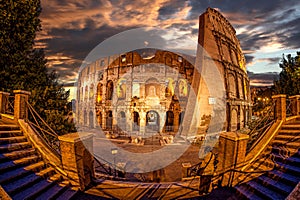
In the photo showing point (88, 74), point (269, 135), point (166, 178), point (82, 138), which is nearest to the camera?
point (82, 138)

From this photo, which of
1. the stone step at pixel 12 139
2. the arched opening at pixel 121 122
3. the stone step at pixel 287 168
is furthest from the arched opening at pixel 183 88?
the stone step at pixel 12 139

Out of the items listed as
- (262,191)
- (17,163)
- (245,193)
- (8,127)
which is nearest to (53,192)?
(17,163)

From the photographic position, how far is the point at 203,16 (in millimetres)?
24203

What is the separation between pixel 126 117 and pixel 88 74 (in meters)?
13.5

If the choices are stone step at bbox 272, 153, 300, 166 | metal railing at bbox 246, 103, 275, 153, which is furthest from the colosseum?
stone step at bbox 272, 153, 300, 166

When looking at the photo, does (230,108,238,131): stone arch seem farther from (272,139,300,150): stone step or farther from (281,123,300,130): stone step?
(272,139,300,150): stone step

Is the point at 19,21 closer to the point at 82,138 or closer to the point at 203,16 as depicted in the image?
the point at 82,138

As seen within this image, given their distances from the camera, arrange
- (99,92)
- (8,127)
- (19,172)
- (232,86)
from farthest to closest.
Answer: (99,92)
(232,86)
(8,127)
(19,172)

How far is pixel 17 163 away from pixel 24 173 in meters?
0.41

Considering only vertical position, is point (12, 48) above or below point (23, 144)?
above

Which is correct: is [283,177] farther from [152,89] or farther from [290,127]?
[152,89]

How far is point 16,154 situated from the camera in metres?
5.63

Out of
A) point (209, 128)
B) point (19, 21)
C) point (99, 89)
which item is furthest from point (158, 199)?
point (99, 89)

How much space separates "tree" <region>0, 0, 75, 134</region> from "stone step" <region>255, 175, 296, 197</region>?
896cm
